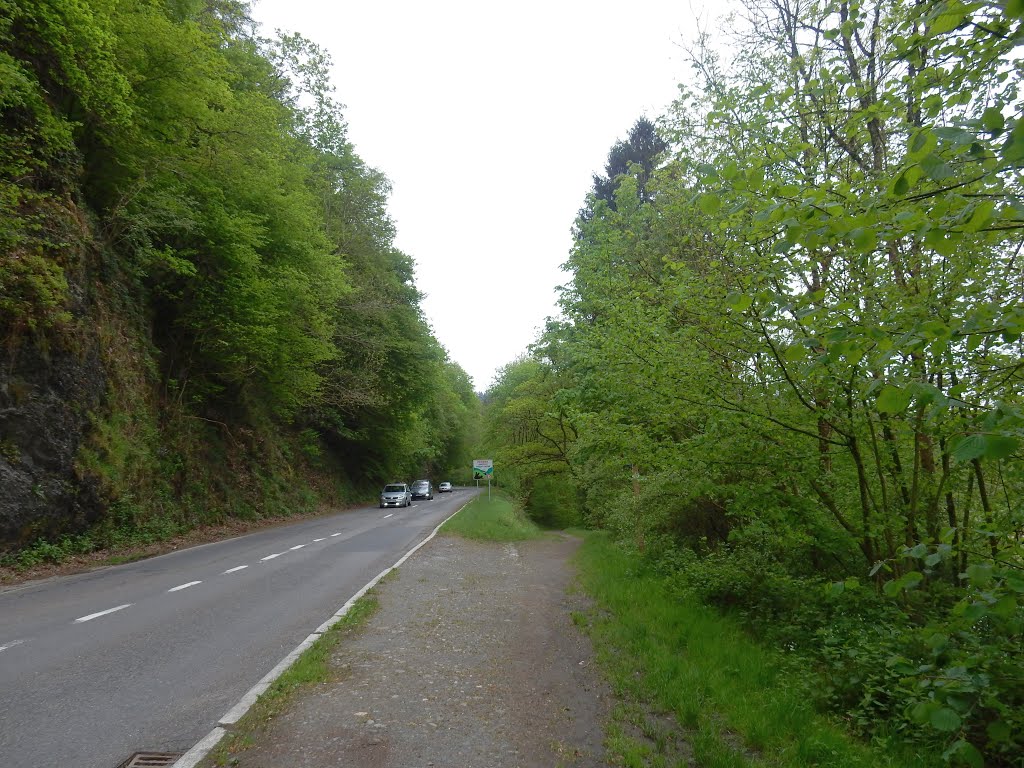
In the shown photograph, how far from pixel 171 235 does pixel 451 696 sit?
1819 cm

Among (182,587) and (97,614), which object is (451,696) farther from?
(182,587)

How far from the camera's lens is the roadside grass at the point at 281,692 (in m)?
4.10

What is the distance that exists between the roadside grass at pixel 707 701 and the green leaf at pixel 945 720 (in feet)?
6.83

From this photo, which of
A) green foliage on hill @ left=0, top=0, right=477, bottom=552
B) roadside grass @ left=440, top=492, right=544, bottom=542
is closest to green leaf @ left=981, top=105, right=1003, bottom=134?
green foliage on hill @ left=0, top=0, right=477, bottom=552

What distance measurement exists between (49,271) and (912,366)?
1461 centimetres

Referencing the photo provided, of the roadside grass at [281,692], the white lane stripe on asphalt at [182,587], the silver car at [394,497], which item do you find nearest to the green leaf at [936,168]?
the roadside grass at [281,692]

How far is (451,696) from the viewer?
5312mm

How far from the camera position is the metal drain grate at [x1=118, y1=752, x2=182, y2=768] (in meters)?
3.88

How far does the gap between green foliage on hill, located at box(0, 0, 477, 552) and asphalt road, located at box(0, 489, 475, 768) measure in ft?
15.8

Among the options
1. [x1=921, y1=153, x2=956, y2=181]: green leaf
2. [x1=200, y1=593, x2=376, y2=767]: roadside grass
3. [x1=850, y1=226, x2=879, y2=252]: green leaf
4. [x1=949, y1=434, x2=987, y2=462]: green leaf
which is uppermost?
[x1=921, y1=153, x2=956, y2=181]: green leaf

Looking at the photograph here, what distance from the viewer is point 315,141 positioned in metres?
29.6

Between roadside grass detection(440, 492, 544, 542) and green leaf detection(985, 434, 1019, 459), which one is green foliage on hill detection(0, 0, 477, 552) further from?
green leaf detection(985, 434, 1019, 459)

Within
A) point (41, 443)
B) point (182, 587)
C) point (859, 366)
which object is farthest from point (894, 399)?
point (41, 443)

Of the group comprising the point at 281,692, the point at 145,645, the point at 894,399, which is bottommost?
the point at 281,692
